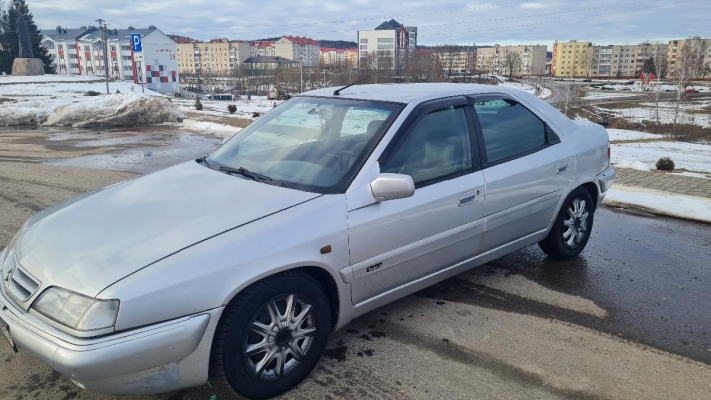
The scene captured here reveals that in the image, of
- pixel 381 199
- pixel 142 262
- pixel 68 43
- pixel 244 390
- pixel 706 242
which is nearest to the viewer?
pixel 142 262

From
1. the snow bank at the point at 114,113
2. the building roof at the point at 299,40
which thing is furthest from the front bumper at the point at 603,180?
the building roof at the point at 299,40

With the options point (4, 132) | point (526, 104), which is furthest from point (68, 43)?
point (526, 104)

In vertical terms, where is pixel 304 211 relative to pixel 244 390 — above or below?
above

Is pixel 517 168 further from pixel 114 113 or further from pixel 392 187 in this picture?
pixel 114 113

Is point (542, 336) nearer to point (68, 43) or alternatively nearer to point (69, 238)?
point (69, 238)

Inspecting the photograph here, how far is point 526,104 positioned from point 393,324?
224cm

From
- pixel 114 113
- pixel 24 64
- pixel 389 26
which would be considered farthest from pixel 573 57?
pixel 114 113

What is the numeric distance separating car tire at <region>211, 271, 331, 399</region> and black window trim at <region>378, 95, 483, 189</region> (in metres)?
0.98

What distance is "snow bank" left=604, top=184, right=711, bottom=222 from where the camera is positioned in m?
6.18

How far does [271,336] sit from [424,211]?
1.25m

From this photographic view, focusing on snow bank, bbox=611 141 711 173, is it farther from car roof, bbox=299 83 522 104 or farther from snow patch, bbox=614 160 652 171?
car roof, bbox=299 83 522 104

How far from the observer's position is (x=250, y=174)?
3.37 m

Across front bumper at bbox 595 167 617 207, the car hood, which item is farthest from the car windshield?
front bumper at bbox 595 167 617 207

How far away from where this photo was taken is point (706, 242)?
529 cm
